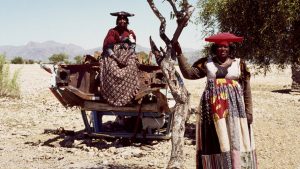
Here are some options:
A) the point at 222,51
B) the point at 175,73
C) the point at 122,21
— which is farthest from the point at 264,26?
the point at 222,51

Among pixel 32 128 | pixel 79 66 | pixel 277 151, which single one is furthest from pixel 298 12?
pixel 32 128

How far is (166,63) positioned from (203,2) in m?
6.05

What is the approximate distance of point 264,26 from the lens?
980 cm

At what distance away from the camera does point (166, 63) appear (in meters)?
6.12

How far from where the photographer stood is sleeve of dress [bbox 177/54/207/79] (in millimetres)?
5137

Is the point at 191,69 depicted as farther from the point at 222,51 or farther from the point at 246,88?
the point at 246,88

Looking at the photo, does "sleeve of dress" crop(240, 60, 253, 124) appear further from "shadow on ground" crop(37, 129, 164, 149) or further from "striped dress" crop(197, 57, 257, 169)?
"shadow on ground" crop(37, 129, 164, 149)

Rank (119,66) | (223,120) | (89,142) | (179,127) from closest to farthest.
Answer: (223,120) < (179,127) < (119,66) < (89,142)

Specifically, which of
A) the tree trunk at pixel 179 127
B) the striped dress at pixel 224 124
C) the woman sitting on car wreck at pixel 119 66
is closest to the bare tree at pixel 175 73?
the tree trunk at pixel 179 127

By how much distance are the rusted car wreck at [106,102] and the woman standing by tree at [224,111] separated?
394cm

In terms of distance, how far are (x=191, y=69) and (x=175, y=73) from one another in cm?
125

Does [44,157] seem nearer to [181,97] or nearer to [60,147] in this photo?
[60,147]

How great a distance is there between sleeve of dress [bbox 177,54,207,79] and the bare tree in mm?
734

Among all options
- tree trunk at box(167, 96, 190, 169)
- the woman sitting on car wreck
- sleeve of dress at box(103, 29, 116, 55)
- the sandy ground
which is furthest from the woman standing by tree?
sleeve of dress at box(103, 29, 116, 55)
